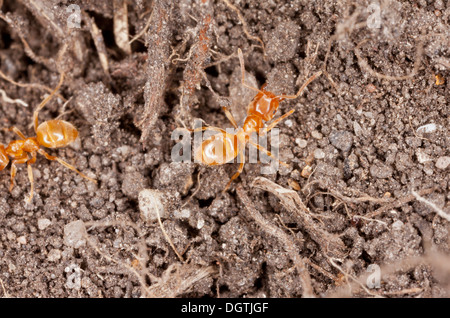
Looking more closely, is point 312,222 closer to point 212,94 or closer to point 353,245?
point 353,245

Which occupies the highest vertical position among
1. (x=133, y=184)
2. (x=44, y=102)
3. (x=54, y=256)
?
(x=44, y=102)

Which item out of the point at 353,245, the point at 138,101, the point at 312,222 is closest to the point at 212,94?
the point at 138,101

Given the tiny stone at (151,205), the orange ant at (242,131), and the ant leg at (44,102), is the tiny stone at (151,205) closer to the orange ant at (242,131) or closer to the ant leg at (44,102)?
the orange ant at (242,131)

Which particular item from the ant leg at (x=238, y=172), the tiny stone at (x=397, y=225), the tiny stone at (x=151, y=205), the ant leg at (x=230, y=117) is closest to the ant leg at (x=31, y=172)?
the tiny stone at (x=151, y=205)

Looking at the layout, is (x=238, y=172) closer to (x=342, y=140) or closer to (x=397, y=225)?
(x=342, y=140)

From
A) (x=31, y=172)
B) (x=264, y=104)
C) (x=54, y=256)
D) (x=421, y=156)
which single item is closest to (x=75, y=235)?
(x=54, y=256)

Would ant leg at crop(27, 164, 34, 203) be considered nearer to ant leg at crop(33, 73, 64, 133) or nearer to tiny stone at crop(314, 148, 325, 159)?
ant leg at crop(33, 73, 64, 133)
